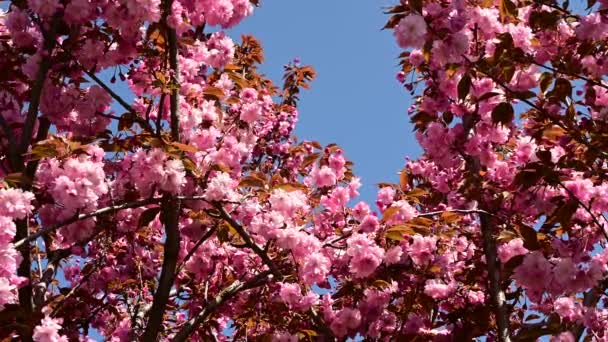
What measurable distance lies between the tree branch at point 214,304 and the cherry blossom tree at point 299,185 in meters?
0.01

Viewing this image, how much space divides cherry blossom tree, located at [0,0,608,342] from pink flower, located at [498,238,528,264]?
0.03 ft

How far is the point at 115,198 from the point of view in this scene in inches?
168

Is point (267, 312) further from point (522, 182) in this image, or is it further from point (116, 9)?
point (116, 9)

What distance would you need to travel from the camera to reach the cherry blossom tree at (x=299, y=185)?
12.5 ft

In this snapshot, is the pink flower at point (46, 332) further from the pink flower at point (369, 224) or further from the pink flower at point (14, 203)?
the pink flower at point (369, 224)

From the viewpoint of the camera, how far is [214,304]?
14.1 feet

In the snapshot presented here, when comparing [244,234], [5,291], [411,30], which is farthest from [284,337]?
[411,30]

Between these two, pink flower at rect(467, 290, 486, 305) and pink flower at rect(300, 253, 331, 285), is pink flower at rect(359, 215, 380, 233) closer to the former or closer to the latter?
pink flower at rect(300, 253, 331, 285)

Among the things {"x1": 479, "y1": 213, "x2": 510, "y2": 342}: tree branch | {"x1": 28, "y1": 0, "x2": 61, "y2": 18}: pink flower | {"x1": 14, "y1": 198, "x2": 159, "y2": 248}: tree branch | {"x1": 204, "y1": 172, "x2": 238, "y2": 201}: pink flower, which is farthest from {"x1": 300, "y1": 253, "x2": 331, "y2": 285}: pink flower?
{"x1": 28, "y1": 0, "x2": 61, "y2": 18}: pink flower

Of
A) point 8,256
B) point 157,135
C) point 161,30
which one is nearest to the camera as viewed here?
point 8,256

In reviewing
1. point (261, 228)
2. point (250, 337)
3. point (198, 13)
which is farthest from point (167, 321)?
point (198, 13)

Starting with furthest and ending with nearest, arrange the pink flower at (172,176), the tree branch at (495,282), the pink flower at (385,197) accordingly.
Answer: the pink flower at (385,197), the tree branch at (495,282), the pink flower at (172,176)

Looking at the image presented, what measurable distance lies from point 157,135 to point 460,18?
5.61 ft

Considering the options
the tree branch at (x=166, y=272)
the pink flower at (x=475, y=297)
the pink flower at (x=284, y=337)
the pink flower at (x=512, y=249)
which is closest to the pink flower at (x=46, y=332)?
the tree branch at (x=166, y=272)
